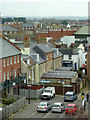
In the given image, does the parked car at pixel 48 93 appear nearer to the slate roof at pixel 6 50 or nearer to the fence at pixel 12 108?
the fence at pixel 12 108

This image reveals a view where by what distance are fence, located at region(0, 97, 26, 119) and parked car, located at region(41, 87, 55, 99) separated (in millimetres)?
3304

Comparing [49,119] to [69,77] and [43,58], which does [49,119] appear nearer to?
[69,77]

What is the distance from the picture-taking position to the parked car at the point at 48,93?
26.9m

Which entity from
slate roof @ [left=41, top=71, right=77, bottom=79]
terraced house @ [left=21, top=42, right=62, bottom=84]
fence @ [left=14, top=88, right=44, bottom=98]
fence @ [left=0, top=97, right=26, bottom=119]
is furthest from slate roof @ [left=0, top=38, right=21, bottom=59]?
fence @ [left=0, top=97, right=26, bottom=119]

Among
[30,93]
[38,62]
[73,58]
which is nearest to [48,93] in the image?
[30,93]

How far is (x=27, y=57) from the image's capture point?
107ft

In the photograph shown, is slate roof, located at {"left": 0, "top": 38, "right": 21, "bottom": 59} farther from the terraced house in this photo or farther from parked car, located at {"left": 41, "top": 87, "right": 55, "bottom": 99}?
parked car, located at {"left": 41, "top": 87, "right": 55, "bottom": 99}

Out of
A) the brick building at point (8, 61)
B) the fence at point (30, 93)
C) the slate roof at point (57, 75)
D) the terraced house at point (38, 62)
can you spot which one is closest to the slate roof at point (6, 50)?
the brick building at point (8, 61)

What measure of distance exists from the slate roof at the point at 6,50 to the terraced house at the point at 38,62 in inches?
61.4

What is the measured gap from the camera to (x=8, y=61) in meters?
28.7

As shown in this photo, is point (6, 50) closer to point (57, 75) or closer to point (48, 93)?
point (48, 93)

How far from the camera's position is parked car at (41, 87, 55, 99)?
2691cm

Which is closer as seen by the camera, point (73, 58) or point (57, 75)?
point (57, 75)

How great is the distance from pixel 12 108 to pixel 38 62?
12475mm
